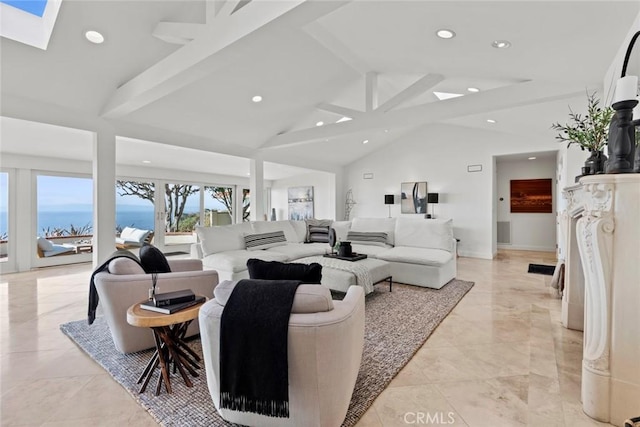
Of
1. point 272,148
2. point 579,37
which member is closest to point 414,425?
point 579,37

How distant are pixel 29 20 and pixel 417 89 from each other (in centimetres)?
436

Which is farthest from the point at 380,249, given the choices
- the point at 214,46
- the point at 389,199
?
the point at 214,46

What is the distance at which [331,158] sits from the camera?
328 inches

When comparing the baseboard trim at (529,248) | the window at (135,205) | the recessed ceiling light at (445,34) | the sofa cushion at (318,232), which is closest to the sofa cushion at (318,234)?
the sofa cushion at (318,232)

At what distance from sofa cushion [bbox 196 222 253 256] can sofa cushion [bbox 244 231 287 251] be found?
116 millimetres

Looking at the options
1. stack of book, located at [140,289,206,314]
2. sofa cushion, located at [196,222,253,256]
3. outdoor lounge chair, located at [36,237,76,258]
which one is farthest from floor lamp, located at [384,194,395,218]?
outdoor lounge chair, located at [36,237,76,258]

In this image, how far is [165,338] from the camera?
1963 millimetres

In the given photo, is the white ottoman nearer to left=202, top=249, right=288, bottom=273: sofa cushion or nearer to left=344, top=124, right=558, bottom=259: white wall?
left=202, top=249, right=288, bottom=273: sofa cushion

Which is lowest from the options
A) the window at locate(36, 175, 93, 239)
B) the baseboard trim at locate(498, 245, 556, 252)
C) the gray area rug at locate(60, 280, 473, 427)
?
the gray area rug at locate(60, 280, 473, 427)

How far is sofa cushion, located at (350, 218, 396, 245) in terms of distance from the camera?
5375mm

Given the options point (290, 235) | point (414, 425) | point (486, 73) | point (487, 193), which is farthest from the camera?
point (487, 193)

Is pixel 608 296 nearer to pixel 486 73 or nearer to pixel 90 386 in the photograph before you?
pixel 486 73

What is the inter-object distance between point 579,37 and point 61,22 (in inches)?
172

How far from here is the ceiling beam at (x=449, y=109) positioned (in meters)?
3.36
